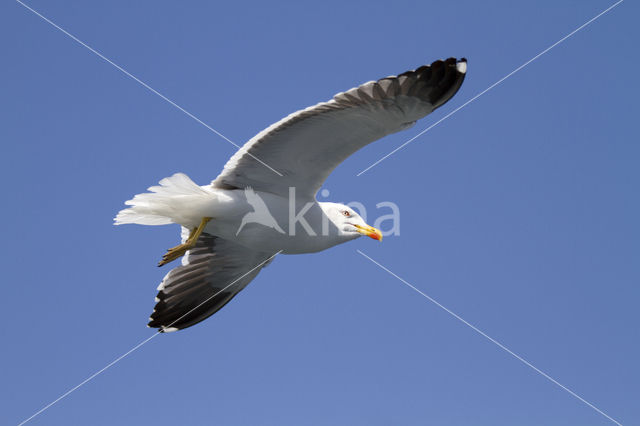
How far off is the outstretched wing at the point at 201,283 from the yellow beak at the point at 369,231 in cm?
148

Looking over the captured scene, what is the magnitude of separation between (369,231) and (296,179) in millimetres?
1002

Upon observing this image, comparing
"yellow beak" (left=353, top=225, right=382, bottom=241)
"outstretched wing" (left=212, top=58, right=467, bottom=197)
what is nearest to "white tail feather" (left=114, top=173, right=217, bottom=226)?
"outstretched wing" (left=212, top=58, right=467, bottom=197)

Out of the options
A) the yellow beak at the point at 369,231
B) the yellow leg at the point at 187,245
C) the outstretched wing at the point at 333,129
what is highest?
the outstretched wing at the point at 333,129

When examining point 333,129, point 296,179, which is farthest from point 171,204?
point 333,129

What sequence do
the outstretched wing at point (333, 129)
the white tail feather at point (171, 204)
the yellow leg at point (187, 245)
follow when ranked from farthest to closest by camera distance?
the yellow leg at point (187, 245)
the white tail feather at point (171, 204)
the outstretched wing at point (333, 129)

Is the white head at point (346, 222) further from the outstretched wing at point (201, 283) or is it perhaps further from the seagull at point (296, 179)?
the outstretched wing at point (201, 283)

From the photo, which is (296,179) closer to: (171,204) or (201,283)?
(171,204)

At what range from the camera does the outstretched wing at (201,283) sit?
9.16 m

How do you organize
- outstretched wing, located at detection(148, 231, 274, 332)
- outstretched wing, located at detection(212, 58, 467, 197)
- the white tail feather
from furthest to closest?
outstretched wing, located at detection(148, 231, 274, 332) → the white tail feather → outstretched wing, located at detection(212, 58, 467, 197)

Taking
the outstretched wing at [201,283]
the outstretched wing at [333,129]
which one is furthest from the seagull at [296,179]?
the outstretched wing at [201,283]

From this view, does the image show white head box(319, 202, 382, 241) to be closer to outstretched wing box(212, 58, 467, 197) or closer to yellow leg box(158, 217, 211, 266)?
outstretched wing box(212, 58, 467, 197)

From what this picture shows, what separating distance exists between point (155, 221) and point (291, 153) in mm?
1691

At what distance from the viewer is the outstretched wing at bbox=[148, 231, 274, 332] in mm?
9164

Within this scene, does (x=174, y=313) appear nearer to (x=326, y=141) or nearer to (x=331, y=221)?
(x=331, y=221)
